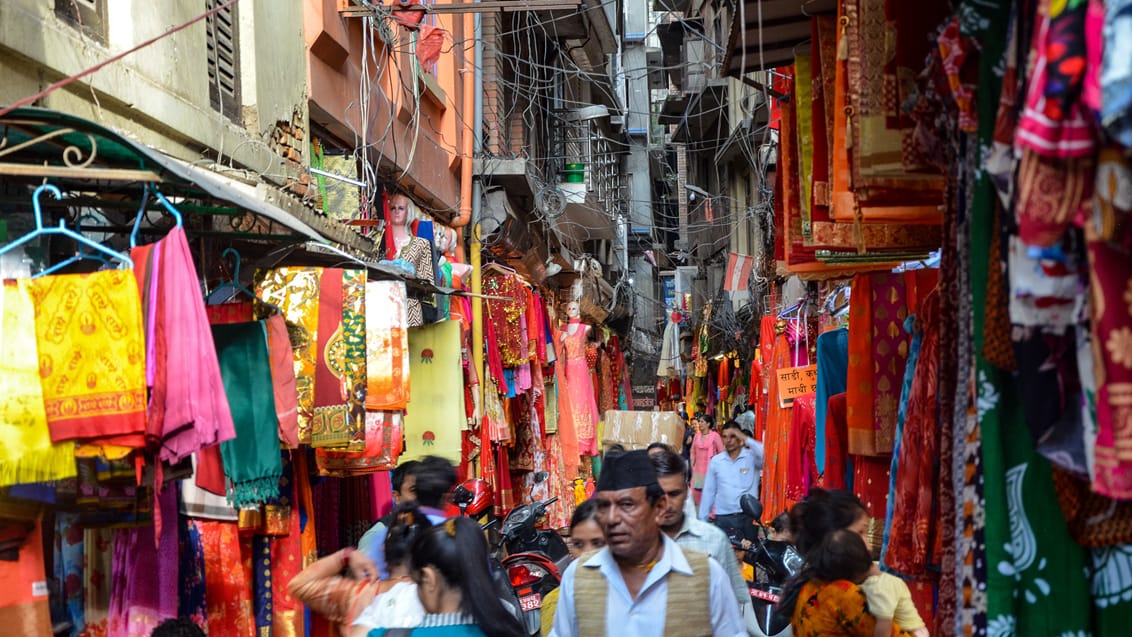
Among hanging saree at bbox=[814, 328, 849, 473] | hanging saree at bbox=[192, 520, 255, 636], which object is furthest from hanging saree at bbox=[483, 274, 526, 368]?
hanging saree at bbox=[192, 520, 255, 636]

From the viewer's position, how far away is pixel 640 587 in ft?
15.7

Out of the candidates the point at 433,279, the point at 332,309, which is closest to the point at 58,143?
the point at 332,309

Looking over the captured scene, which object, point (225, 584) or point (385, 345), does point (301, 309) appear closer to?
point (385, 345)

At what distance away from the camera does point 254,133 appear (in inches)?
340

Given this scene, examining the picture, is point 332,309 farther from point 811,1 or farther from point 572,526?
point 811,1

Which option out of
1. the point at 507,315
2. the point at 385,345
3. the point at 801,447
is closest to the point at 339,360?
the point at 385,345

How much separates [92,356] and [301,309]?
2818mm

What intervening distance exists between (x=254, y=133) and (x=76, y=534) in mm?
3440

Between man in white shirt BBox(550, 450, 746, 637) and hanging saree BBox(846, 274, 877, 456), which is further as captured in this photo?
hanging saree BBox(846, 274, 877, 456)

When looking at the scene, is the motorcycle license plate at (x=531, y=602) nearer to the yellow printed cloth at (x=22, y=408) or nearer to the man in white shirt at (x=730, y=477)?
the yellow printed cloth at (x=22, y=408)

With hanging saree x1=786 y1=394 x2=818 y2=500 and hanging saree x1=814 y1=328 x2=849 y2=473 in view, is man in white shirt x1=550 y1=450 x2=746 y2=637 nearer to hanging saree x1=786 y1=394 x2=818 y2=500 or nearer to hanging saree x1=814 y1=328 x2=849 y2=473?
hanging saree x1=814 y1=328 x2=849 y2=473

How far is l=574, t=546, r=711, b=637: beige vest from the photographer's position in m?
4.67

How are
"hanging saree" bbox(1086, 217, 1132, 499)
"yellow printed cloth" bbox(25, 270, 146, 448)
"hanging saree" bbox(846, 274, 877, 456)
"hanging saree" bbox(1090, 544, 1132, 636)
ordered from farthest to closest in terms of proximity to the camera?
"hanging saree" bbox(846, 274, 877, 456) < "yellow printed cloth" bbox(25, 270, 146, 448) < "hanging saree" bbox(1090, 544, 1132, 636) < "hanging saree" bbox(1086, 217, 1132, 499)

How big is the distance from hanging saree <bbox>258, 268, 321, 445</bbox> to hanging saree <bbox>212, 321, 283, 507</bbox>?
113 cm
